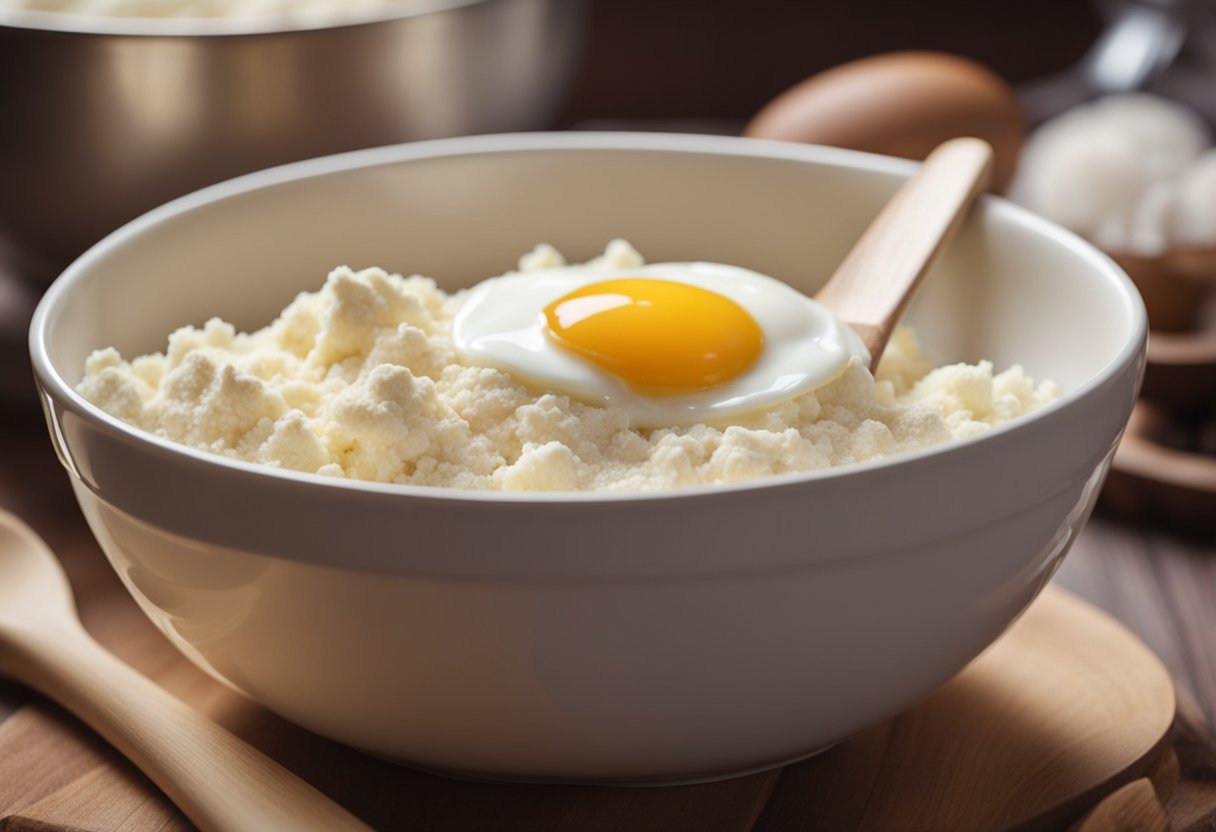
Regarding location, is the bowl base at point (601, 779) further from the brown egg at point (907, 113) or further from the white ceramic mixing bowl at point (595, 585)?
the brown egg at point (907, 113)

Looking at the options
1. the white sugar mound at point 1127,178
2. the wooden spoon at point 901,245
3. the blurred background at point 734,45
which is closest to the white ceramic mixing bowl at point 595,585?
the wooden spoon at point 901,245

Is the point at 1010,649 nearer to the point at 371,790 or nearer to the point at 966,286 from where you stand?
the point at 966,286

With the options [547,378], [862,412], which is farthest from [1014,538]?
[547,378]

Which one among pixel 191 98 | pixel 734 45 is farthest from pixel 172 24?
pixel 734 45

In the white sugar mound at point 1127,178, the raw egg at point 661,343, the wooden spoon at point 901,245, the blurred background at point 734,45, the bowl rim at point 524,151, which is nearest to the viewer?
the bowl rim at point 524,151

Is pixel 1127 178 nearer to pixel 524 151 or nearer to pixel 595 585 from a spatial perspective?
pixel 524 151

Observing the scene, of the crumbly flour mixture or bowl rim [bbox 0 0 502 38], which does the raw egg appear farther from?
bowl rim [bbox 0 0 502 38]
